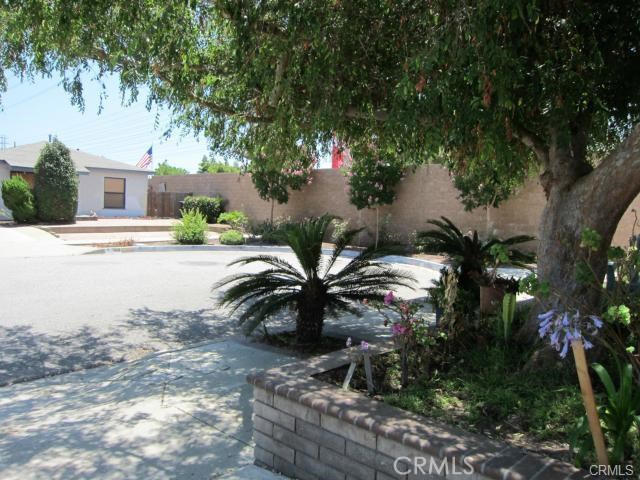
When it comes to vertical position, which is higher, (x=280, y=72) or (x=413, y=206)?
(x=280, y=72)

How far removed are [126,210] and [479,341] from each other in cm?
2743

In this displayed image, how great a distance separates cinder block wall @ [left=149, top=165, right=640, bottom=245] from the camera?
1526cm

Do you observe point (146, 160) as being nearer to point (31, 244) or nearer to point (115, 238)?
point (115, 238)

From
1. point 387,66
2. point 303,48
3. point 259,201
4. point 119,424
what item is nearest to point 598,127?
point 387,66

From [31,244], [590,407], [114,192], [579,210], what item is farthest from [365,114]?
[114,192]

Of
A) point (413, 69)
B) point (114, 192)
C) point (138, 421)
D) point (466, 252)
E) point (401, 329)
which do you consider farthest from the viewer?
point (114, 192)

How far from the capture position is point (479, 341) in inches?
187

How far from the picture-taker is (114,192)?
29391 millimetres

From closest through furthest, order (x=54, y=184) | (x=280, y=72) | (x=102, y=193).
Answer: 1. (x=280, y=72)
2. (x=54, y=184)
3. (x=102, y=193)

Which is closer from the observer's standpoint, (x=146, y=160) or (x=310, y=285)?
(x=310, y=285)

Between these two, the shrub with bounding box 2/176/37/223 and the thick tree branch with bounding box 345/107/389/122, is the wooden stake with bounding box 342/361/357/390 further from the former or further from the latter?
the shrub with bounding box 2/176/37/223

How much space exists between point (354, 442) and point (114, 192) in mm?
28940

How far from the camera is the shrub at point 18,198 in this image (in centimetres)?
2216

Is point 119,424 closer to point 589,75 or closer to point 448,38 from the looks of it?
point 448,38
